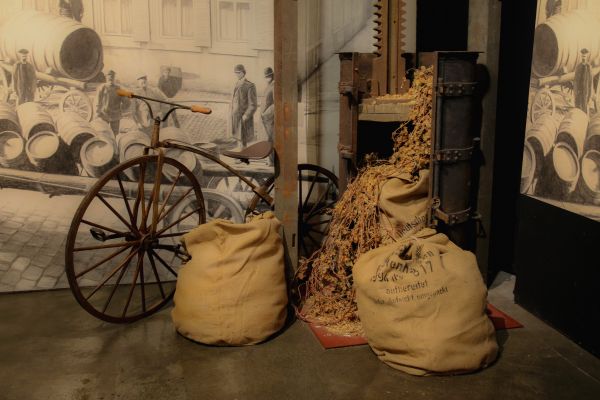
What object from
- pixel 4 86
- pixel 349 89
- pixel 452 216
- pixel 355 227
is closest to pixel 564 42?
pixel 452 216

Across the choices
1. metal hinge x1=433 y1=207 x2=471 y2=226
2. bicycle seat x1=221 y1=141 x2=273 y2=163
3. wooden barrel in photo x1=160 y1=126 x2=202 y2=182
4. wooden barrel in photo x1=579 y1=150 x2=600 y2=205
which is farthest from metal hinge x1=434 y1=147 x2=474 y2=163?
wooden barrel in photo x1=160 y1=126 x2=202 y2=182

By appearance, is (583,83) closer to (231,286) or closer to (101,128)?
(231,286)

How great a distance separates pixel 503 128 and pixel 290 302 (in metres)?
1.92

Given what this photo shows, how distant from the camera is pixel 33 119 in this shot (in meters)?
4.43

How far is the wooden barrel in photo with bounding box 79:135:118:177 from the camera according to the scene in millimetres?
4543

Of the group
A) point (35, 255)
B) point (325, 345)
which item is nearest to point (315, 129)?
point (325, 345)

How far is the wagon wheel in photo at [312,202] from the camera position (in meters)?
4.89

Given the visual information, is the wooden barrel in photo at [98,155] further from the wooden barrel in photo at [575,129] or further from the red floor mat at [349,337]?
the wooden barrel in photo at [575,129]

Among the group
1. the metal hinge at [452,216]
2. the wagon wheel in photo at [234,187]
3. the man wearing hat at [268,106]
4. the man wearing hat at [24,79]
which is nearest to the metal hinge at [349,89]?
the man wearing hat at [268,106]

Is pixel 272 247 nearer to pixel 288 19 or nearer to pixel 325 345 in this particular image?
pixel 325 345

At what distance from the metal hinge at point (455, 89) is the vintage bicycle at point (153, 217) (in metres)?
1.04

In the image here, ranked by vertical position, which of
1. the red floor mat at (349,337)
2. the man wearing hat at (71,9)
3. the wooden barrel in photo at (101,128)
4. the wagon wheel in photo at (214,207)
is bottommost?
the red floor mat at (349,337)

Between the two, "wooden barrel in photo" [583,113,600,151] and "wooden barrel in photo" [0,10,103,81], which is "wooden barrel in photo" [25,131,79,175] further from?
"wooden barrel in photo" [583,113,600,151]

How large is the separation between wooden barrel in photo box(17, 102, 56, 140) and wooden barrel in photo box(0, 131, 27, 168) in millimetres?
55
